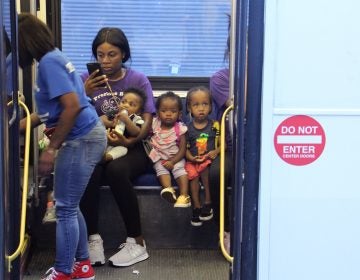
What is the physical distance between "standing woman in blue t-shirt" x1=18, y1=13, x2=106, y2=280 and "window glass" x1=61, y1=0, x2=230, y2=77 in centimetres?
139

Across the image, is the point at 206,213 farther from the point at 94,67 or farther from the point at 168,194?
the point at 94,67

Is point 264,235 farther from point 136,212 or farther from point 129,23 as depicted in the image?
point 129,23

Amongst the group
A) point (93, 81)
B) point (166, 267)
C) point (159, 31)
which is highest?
point (159, 31)

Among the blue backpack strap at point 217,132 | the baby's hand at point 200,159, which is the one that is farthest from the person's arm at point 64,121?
the blue backpack strap at point 217,132

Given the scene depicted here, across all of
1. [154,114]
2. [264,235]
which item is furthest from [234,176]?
[154,114]

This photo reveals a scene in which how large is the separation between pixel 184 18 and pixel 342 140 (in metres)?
2.63

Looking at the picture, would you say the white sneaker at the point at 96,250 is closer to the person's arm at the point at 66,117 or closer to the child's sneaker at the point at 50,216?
Answer: the child's sneaker at the point at 50,216

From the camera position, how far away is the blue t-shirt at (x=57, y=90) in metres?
3.06

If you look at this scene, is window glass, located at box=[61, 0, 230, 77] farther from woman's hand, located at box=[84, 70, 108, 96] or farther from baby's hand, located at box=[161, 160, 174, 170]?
baby's hand, located at box=[161, 160, 174, 170]

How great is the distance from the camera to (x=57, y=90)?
305 cm

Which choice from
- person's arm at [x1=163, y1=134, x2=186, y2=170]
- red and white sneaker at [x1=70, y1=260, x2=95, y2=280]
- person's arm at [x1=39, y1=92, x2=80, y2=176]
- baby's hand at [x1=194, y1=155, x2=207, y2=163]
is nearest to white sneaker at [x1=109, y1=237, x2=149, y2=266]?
red and white sneaker at [x1=70, y1=260, x2=95, y2=280]

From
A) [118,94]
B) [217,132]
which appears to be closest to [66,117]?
[118,94]

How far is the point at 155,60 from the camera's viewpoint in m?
4.88

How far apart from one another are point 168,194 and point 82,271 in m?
0.70
